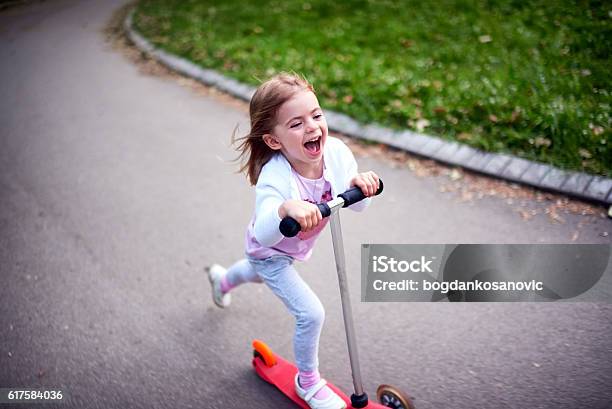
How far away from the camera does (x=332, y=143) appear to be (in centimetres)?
239

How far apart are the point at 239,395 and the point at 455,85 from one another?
13.4ft

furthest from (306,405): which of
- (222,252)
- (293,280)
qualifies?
(222,252)

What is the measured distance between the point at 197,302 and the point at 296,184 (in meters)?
1.68

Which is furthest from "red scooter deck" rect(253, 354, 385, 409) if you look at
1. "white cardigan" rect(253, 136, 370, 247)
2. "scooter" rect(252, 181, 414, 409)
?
"white cardigan" rect(253, 136, 370, 247)

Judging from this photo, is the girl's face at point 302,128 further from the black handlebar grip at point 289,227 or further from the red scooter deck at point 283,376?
the red scooter deck at point 283,376

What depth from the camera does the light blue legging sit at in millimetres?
2377

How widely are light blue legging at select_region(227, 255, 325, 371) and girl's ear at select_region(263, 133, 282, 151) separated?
57cm

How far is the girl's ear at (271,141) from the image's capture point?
88.2 inches

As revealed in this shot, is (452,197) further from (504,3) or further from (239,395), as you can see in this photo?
(504,3)

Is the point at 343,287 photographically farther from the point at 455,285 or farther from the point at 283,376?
the point at 455,285

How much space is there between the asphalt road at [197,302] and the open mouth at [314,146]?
1.45m

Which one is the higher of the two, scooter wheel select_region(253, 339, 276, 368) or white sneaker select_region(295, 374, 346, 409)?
white sneaker select_region(295, 374, 346, 409)

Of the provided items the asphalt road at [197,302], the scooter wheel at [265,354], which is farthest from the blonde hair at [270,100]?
the asphalt road at [197,302]

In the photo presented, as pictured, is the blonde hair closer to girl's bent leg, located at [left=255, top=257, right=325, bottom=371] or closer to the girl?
the girl
